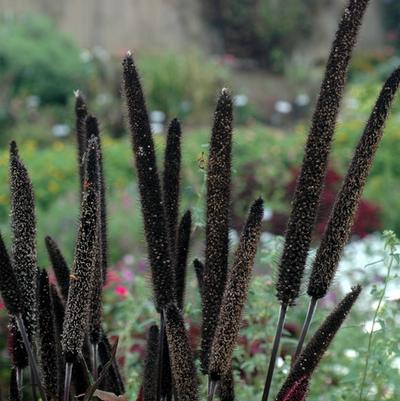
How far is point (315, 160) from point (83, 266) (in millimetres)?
411

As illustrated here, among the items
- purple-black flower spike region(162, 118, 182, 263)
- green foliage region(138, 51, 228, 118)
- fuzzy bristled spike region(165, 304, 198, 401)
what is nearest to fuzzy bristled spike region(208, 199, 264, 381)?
fuzzy bristled spike region(165, 304, 198, 401)

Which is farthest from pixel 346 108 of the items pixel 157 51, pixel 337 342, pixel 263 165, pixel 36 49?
pixel 337 342

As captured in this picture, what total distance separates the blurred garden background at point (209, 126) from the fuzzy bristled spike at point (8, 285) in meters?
0.36

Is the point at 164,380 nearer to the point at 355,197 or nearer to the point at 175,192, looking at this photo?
the point at 175,192

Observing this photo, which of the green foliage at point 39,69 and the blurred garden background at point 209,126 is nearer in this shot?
the blurred garden background at point 209,126

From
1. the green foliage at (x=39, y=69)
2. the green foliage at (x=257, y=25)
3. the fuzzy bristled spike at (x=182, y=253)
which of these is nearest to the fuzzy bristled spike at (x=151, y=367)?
the fuzzy bristled spike at (x=182, y=253)

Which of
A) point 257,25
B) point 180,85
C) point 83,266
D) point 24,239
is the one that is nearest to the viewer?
point 83,266

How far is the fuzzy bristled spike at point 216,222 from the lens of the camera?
1.45 m

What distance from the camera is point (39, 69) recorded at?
44.7 feet

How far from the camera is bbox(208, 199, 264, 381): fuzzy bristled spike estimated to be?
4.53 ft

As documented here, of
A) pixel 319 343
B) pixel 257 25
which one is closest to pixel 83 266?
pixel 319 343

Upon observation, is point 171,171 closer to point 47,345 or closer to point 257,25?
point 47,345

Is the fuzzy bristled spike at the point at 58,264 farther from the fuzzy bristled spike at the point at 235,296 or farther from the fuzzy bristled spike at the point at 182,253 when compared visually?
the fuzzy bristled spike at the point at 235,296

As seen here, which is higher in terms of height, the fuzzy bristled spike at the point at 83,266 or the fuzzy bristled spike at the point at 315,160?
the fuzzy bristled spike at the point at 315,160
